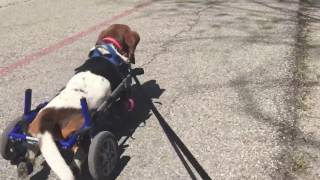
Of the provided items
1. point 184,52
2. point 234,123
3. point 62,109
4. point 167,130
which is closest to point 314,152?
point 234,123

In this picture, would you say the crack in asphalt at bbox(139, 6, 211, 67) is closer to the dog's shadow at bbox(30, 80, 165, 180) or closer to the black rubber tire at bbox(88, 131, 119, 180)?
the dog's shadow at bbox(30, 80, 165, 180)

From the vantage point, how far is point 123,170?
4199 mm

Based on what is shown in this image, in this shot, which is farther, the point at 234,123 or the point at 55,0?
the point at 55,0

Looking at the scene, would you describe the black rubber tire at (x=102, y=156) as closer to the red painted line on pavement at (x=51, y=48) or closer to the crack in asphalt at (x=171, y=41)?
the crack in asphalt at (x=171, y=41)

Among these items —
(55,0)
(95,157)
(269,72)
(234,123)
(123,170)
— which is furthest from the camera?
(55,0)

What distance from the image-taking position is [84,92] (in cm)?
410

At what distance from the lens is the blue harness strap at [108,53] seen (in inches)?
183

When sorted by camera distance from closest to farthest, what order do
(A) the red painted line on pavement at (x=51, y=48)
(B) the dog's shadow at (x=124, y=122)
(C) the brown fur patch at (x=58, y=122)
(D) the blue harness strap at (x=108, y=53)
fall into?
(C) the brown fur patch at (x=58, y=122) → (B) the dog's shadow at (x=124, y=122) → (D) the blue harness strap at (x=108, y=53) → (A) the red painted line on pavement at (x=51, y=48)

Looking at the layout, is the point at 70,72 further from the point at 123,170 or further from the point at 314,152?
the point at 314,152

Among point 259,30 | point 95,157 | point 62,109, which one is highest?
point 62,109

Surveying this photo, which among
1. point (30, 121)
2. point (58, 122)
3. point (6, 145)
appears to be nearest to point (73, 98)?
point (58, 122)

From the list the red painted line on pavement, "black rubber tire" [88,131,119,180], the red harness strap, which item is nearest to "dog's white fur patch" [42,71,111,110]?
"black rubber tire" [88,131,119,180]

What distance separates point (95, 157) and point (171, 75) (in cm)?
276

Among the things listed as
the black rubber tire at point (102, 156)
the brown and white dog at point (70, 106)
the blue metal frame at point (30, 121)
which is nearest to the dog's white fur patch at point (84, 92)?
the brown and white dog at point (70, 106)
